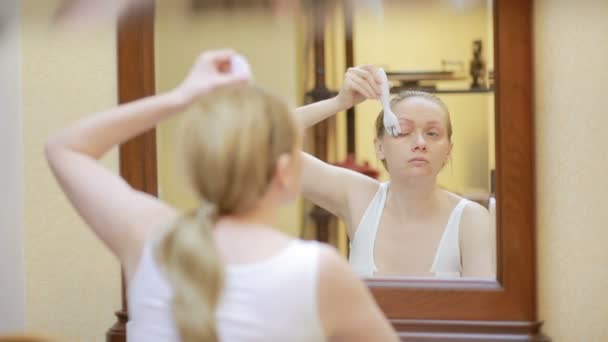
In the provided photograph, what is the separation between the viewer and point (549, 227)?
48.8 inches

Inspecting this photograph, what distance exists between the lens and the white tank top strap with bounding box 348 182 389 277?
142 cm

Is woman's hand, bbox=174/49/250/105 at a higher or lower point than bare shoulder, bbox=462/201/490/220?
higher

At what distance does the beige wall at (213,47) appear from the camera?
4.43 ft

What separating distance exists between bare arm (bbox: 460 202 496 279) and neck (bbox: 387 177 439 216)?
8 cm

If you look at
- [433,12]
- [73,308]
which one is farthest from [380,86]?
[73,308]

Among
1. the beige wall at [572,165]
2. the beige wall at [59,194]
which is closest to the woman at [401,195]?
the beige wall at [572,165]

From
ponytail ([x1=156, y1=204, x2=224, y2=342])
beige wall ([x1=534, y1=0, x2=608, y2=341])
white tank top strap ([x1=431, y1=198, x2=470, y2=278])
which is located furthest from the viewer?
white tank top strap ([x1=431, y1=198, x2=470, y2=278])

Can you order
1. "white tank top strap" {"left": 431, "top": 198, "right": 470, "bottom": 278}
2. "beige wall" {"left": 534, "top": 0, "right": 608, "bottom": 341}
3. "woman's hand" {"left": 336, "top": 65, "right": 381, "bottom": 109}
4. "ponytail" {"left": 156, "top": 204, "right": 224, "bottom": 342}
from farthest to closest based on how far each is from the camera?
"woman's hand" {"left": 336, "top": 65, "right": 381, "bottom": 109}
"white tank top strap" {"left": 431, "top": 198, "right": 470, "bottom": 278}
"beige wall" {"left": 534, "top": 0, "right": 608, "bottom": 341}
"ponytail" {"left": 156, "top": 204, "right": 224, "bottom": 342}

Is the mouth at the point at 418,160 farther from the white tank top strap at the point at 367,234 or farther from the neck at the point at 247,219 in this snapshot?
the neck at the point at 247,219

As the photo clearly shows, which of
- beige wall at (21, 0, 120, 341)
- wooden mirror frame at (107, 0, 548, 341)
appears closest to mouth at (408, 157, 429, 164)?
wooden mirror frame at (107, 0, 548, 341)

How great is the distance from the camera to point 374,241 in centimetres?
145

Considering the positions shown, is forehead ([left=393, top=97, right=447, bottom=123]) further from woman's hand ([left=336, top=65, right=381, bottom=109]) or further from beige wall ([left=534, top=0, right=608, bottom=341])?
beige wall ([left=534, top=0, right=608, bottom=341])

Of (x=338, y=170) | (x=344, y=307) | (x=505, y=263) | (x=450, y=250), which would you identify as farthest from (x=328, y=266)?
(x=338, y=170)

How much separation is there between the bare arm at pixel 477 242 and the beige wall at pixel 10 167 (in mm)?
680
